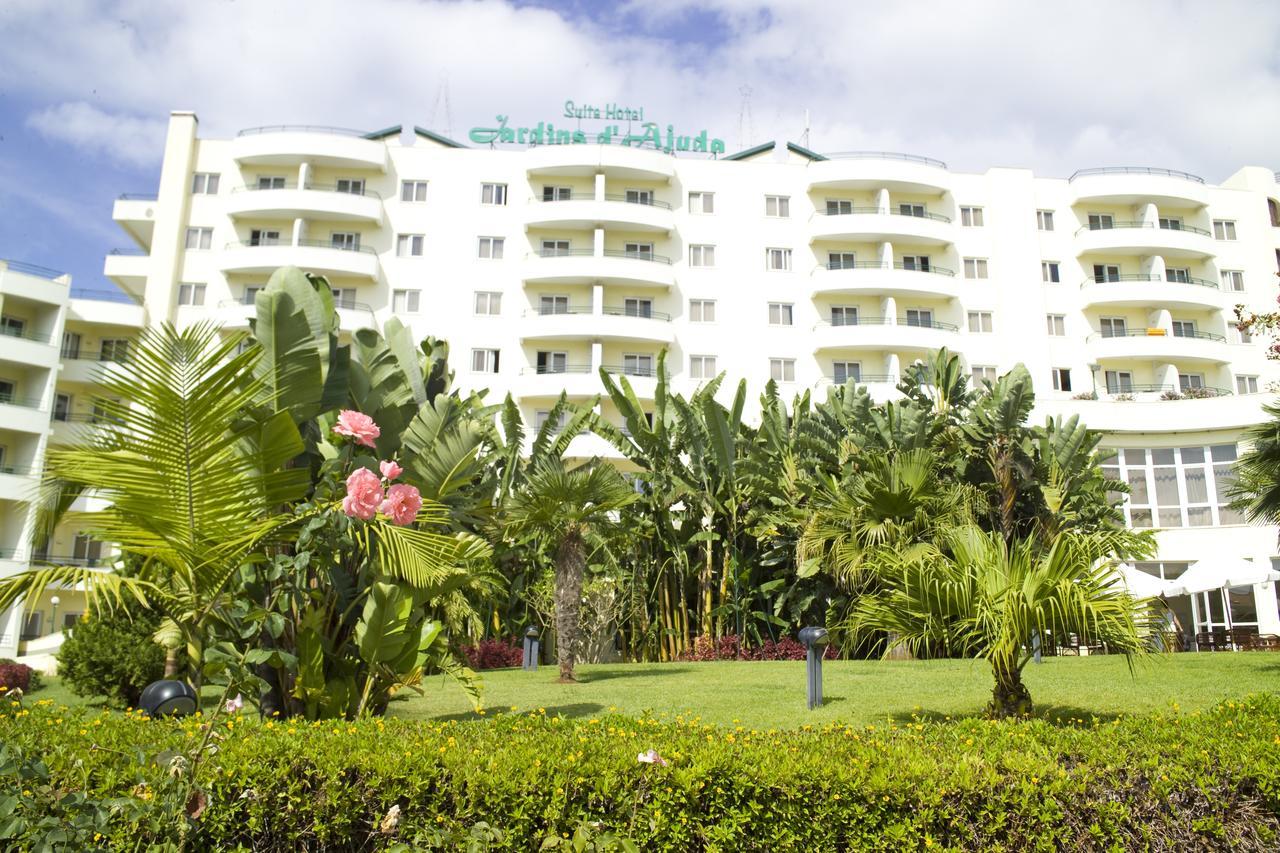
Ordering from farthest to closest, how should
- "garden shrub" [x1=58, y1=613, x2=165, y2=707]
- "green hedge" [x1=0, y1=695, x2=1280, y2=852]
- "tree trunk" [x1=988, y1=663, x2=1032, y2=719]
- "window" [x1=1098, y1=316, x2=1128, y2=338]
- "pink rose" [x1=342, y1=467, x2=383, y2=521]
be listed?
"window" [x1=1098, y1=316, x2=1128, y2=338] → "garden shrub" [x1=58, y1=613, x2=165, y2=707] → "tree trunk" [x1=988, y1=663, x2=1032, y2=719] → "pink rose" [x1=342, y1=467, x2=383, y2=521] → "green hedge" [x1=0, y1=695, x2=1280, y2=852]

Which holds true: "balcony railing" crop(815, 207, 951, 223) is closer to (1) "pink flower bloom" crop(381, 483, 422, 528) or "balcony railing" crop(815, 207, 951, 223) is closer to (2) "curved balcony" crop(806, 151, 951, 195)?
(2) "curved balcony" crop(806, 151, 951, 195)

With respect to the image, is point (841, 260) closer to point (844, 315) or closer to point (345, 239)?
point (844, 315)

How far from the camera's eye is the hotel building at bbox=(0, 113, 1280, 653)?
129ft

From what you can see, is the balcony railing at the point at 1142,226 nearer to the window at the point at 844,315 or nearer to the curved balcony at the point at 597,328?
the window at the point at 844,315

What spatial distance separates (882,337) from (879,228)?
4.61 meters

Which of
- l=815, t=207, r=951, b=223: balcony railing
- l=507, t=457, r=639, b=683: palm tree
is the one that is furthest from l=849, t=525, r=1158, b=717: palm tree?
l=815, t=207, r=951, b=223: balcony railing

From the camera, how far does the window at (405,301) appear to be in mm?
39688

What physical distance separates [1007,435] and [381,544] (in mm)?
17896

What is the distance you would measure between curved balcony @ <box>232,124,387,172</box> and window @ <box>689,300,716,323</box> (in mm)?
14109

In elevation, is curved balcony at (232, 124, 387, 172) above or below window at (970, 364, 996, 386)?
above

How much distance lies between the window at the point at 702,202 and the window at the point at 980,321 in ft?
38.3

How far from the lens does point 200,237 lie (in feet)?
131

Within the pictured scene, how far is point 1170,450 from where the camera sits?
3488 centimetres

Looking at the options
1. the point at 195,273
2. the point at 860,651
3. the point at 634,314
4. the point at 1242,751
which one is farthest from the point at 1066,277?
the point at 1242,751
